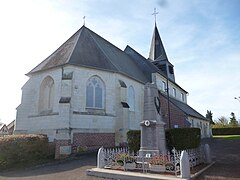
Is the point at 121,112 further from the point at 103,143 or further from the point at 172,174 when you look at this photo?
the point at 172,174

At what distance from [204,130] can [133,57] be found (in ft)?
54.4

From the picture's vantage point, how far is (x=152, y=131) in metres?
9.79

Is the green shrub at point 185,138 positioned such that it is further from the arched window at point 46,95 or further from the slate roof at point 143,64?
the slate roof at point 143,64

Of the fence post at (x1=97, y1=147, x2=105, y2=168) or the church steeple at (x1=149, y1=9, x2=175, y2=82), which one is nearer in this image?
the fence post at (x1=97, y1=147, x2=105, y2=168)

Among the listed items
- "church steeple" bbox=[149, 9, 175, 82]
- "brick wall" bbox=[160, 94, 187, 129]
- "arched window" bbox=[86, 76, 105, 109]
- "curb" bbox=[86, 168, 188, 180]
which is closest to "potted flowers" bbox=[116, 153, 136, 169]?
"curb" bbox=[86, 168, 188, 180]

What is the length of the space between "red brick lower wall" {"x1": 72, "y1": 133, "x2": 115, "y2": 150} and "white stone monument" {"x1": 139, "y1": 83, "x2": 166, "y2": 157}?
6454 millimetres

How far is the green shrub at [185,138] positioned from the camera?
35.8 ft

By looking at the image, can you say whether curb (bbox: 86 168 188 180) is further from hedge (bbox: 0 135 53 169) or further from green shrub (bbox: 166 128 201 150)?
hedge (bbox: 0 135 53 169)

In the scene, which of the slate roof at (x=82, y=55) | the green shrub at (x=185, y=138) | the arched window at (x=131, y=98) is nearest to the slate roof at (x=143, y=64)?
the arched window at (x=131, y=98)

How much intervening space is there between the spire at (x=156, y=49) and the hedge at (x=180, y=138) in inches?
895

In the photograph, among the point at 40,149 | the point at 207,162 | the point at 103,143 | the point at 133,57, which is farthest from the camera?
the point at 133,57

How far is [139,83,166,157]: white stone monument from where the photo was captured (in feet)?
31.4

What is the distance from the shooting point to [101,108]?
663 inches

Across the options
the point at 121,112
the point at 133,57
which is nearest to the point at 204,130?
the point at 133,57
